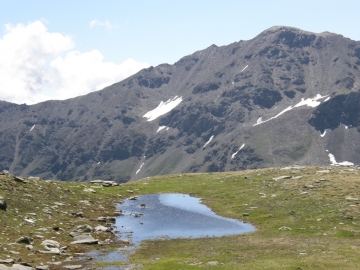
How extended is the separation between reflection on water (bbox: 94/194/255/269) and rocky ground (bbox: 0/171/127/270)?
9.03 ft

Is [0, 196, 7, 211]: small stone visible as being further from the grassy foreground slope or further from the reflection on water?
the reflection on water

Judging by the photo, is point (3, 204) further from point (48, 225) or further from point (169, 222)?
point (169, 222)

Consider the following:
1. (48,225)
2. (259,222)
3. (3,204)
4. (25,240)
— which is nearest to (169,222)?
(259,222)

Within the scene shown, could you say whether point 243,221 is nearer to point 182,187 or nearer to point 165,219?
point 165,219

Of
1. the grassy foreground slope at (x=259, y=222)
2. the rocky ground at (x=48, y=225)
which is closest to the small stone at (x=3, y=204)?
the rocky ground at (x=48, y=225)

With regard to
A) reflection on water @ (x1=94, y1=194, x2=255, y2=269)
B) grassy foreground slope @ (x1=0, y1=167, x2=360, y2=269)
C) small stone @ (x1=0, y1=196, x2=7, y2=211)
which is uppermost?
small stone @ (x1=0, y1=196, x2=7, y2=211)

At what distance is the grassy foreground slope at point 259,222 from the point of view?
3700 centimetres

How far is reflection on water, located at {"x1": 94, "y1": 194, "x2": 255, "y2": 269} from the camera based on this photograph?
53.0 meters

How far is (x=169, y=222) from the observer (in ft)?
210

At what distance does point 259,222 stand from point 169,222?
14.9m

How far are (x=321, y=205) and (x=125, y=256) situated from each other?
33955 millimetres

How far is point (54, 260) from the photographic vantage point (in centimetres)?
3697

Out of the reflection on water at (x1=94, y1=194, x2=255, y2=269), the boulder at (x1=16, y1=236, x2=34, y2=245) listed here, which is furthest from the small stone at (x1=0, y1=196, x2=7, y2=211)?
the reflection on water at (x1=94, y1=194, x2=255, y2=269)

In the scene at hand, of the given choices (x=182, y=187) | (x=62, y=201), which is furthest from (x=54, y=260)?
(x=182, y=187)
